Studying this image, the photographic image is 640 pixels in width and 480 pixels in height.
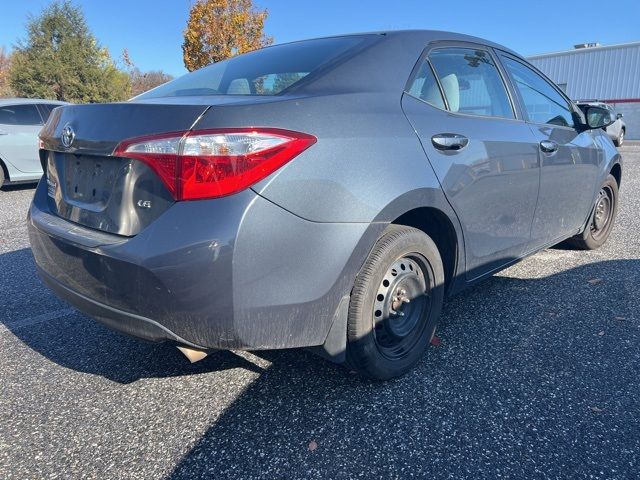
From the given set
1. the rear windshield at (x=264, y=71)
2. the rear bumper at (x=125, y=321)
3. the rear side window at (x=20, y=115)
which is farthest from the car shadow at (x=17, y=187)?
the rear bumper at (x=125, y=321)

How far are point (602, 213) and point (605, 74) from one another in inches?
1064

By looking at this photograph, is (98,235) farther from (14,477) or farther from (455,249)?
(455,249)

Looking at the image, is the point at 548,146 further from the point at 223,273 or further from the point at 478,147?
the point at 223,273

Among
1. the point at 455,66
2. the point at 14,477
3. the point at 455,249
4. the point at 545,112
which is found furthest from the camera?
the point at 545,112

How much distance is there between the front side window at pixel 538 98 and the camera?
324 cm

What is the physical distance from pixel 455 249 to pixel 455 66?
1069 millimetres

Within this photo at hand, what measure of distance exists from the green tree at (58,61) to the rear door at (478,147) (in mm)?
20943

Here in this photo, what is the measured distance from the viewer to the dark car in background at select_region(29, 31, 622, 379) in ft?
5.59

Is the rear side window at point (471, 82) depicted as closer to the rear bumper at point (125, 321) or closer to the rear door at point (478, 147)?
the rear door at point (478, 147)

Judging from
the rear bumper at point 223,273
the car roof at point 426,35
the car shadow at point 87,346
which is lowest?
the car shadow at point 87,346

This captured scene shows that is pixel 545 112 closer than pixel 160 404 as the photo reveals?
No

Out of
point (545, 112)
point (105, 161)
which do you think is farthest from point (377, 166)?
point (545, 112)

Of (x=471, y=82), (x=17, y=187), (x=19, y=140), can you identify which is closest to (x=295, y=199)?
(x=471, y=82)

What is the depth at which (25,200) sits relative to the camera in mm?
7828
